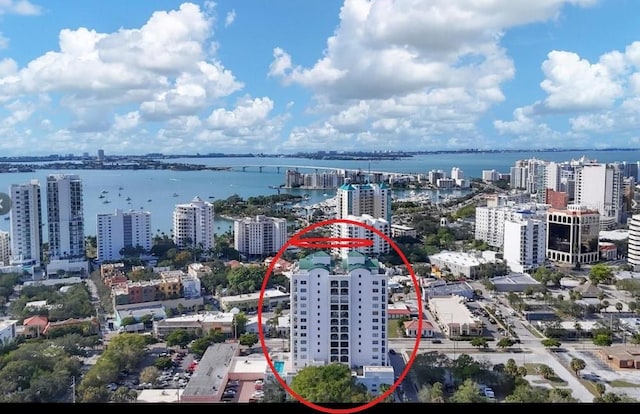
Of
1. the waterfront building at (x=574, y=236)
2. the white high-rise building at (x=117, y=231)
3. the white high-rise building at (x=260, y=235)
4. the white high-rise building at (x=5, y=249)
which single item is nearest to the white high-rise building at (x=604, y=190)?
the waterfront building at (x=574, y=236)

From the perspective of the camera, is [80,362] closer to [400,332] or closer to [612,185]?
[400,332]

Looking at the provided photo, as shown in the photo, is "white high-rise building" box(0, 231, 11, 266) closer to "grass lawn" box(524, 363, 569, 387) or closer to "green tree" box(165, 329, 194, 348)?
"green tree" box(165, 329, 194, 348)

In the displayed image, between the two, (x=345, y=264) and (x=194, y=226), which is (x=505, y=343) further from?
(x=194, y=226)

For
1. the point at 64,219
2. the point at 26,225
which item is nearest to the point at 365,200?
the point at 64,219

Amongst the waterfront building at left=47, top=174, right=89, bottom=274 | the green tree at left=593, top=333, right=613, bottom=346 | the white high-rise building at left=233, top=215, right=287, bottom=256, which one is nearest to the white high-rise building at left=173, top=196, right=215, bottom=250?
the white high-rise building at left=233, top=215, right=287, bottom=256

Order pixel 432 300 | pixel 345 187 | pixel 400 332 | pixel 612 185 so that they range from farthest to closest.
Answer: pixel 612 185
pixel 345 187
pixel 432 300
pixel 400 332

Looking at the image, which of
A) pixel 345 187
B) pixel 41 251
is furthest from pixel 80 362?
pixel 345 187

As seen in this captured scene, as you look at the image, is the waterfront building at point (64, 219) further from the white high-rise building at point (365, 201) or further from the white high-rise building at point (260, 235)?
the white high-rise building at point (365, 201)
